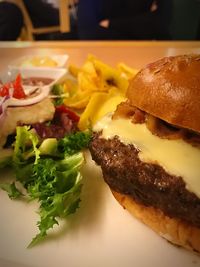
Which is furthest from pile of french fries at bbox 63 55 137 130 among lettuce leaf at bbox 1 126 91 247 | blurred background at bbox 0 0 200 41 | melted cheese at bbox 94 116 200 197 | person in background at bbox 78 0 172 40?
person in background at bbox 78 0 172 40

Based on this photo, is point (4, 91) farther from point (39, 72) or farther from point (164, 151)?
point (164, 151)

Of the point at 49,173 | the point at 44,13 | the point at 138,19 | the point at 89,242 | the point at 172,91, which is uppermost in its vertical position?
the point at 172,91

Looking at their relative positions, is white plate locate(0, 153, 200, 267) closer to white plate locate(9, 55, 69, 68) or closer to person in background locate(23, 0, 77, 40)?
white plate locate(9, 55, 69, 68)

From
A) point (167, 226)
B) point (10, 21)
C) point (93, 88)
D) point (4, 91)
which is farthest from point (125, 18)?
point (167, 226)

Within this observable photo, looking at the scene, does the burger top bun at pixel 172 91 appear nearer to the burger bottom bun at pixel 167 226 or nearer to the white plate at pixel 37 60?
the burger bottom bun at pixel 167 226

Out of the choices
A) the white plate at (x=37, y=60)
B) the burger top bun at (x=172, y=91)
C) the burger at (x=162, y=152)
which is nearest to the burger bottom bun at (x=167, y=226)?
the burger at (x=162, y=152)
